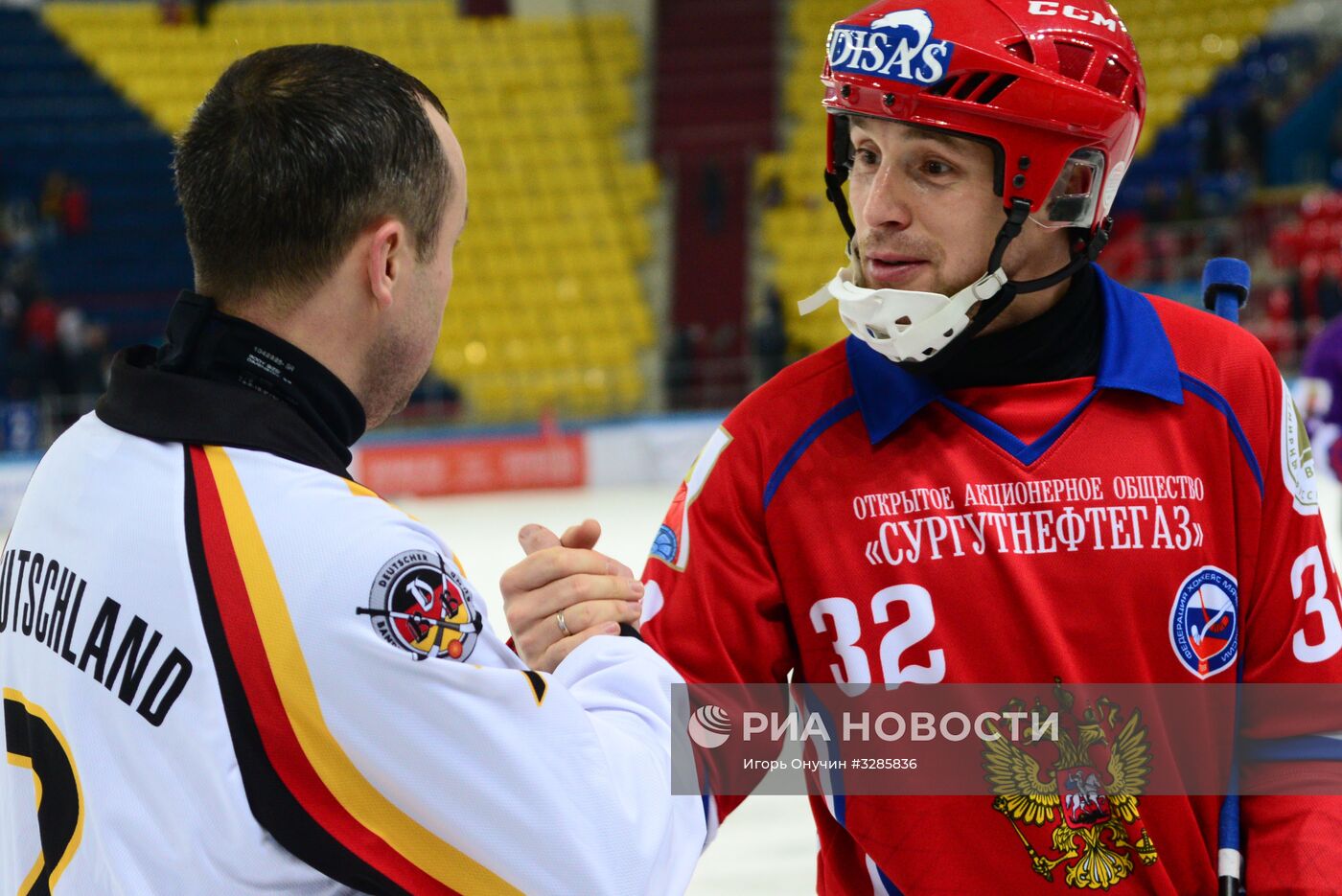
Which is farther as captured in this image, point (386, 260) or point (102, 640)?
point (386, 260)

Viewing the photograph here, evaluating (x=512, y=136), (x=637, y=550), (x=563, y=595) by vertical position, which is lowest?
(x=637, y=550)

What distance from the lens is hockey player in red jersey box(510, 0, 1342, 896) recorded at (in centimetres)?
167

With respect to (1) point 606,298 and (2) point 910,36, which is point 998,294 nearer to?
(2) point 910,36

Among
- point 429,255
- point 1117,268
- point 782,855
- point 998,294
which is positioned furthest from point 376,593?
point 1117,268

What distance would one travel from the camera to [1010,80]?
1674 mm

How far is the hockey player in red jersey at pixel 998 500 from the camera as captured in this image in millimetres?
1665

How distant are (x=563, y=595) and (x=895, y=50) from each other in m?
0.73

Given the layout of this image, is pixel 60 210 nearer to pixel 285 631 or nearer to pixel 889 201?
pixel 889 201

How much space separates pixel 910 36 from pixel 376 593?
35.8 inches

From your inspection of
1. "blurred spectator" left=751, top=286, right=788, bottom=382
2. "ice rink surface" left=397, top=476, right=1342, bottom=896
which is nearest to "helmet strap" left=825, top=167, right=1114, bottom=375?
"ice rink surface" left=397, top=476, right=1342, bottom=896

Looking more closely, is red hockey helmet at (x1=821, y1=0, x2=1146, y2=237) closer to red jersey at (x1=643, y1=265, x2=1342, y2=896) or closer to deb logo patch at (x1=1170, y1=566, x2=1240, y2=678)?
red jersey at (x1=643, y1=265, x2=1342, y2=896)

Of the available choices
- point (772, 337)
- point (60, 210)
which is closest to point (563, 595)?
point (772, 337)

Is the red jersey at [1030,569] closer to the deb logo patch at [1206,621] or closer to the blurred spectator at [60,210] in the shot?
the deb logo patch at [1206,621]

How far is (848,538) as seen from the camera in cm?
170
